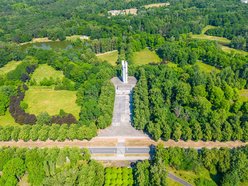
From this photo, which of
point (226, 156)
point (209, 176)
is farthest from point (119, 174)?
point (226, 156)

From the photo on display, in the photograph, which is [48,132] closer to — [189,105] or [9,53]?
[189,105]

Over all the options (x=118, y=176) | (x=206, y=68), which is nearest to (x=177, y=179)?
(x=118, y=176)

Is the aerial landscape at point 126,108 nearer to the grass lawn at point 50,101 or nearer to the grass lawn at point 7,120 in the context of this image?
the grass lawn at point 50,101

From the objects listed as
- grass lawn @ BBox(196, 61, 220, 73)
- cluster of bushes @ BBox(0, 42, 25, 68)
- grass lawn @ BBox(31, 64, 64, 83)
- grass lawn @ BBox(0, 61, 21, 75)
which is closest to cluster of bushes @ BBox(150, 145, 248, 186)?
grass lawn @ BBox(196, 61, 220, 73)

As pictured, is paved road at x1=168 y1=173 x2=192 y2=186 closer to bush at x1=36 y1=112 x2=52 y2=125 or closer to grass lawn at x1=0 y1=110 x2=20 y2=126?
bush at x1=36 y1=112 x2=52 y2=125

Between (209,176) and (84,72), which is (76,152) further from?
(84,72)
